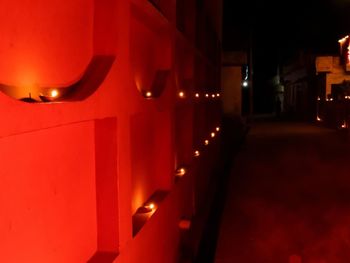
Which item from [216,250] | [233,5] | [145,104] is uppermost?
[233,5]

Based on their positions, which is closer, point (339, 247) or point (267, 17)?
point (339, 247)

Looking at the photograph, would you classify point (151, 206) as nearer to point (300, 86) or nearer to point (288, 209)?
point (288, 209)

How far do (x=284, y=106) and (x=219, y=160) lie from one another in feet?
85.1

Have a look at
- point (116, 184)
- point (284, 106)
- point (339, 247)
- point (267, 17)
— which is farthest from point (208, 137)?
point (284, 106)

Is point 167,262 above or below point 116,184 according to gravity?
below

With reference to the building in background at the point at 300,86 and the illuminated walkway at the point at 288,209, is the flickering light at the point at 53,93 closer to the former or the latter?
the illuminated walkway at the point at 288,209

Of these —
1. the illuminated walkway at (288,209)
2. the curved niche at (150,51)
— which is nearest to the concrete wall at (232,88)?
the illuminated walkway at (288,209)

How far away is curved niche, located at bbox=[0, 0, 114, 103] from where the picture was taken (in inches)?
74.3

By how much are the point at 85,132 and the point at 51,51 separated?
573 mm

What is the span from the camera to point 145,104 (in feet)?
11.8

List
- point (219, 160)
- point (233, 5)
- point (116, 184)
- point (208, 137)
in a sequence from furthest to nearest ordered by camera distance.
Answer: point (233, 5) → point (219, 160) → point (208, 137) → point (116, 184)

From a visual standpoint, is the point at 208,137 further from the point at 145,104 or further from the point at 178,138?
the point at 145,104

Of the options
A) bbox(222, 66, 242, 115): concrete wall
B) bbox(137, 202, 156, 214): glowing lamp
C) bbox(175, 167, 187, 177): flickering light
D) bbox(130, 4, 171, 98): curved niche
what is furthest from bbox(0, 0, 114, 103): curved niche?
bbox(222, 66, 242, 115): concrete wall

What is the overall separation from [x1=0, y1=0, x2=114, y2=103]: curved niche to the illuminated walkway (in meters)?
4.04
